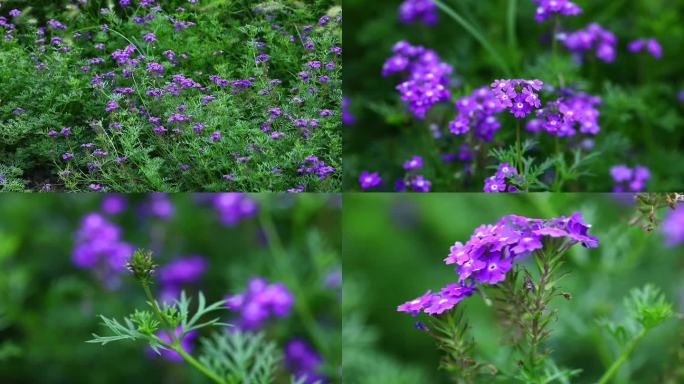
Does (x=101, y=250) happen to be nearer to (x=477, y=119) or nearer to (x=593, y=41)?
(x=477, y=119)

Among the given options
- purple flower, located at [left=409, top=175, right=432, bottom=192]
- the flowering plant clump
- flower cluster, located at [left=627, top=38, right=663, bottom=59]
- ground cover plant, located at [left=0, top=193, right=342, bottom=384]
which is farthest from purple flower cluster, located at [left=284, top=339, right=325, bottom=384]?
flower cluster, located at [left=627, top=38, right=663, bottom=59]

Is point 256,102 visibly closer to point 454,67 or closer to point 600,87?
point 454,67

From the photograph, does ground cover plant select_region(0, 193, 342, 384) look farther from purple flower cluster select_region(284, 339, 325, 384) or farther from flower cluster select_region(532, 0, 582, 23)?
flower cluster select_region(532, 0, 582, 23)

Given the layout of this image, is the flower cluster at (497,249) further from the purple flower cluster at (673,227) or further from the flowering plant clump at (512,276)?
the purple flower cluster at (673,227)

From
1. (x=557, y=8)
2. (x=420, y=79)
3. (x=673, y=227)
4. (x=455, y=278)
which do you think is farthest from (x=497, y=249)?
(x=673, y=227)

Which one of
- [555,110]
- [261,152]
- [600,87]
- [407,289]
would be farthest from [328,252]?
[600,87]

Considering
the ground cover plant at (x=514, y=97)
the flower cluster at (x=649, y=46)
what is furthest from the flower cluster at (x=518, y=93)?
the flower cluster at (x=649, y=46)
